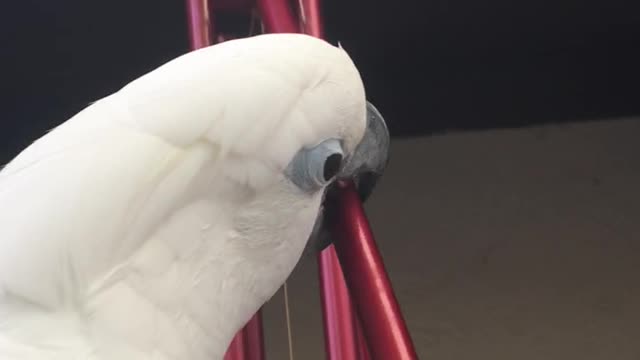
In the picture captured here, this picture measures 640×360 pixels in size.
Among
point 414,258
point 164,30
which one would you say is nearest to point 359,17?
point 164,30

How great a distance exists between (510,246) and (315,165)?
4.42ft

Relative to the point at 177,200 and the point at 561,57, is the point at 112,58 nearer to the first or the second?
the point at 561,57

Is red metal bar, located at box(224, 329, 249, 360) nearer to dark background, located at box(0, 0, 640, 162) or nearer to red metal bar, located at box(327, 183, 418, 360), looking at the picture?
red metal bar, located at box(327, 183, 418, 360)

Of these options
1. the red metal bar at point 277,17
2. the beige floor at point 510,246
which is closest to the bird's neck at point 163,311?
the red metal bar at point 277,17

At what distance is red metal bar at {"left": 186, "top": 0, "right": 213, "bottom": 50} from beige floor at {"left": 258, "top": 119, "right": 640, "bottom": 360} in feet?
3.74

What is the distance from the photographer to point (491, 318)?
2.21 meters

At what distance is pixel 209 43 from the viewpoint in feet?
3.88

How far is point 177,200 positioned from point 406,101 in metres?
1.35

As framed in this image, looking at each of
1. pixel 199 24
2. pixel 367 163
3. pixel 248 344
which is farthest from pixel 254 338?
pixel 199 24

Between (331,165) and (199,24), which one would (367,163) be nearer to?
(331,165)

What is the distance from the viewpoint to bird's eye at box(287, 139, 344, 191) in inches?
39.2

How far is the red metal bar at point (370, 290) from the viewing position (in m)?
0.90

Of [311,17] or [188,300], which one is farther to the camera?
[311,17]

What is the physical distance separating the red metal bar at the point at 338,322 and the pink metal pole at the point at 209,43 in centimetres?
10
